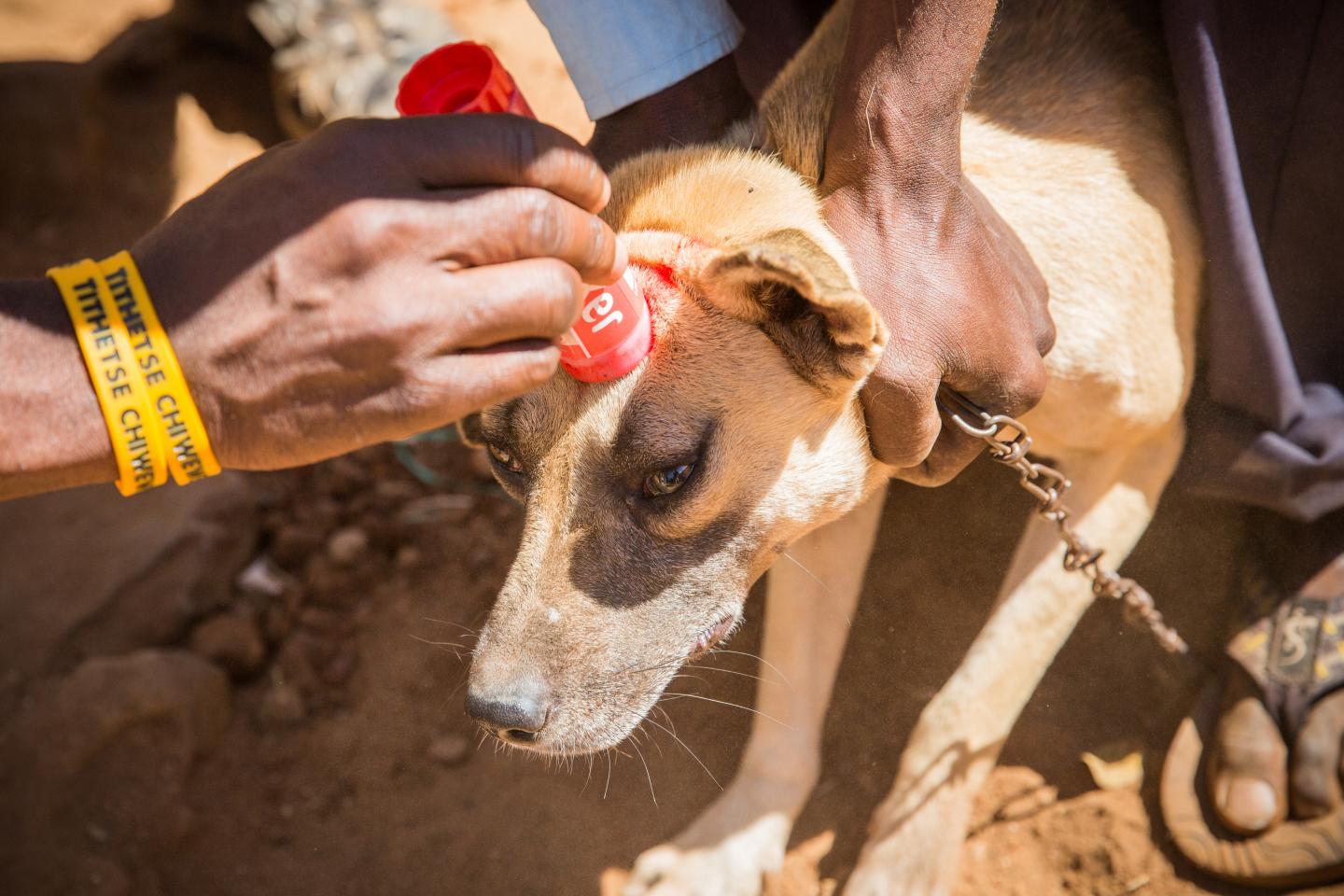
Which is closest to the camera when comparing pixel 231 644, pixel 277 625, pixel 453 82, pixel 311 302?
pixel 311 302

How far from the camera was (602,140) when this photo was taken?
2.75m

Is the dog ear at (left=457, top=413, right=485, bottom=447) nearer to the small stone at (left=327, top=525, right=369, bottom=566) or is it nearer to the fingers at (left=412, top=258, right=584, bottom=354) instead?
the fingers at (left=412, top=258, right=584, bottom=354)

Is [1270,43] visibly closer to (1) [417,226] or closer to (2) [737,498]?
(2) [737,498]

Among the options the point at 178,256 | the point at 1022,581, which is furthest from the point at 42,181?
the point at 1022,581

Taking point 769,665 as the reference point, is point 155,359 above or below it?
above

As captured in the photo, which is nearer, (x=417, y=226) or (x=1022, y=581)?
(x=417, y=226)

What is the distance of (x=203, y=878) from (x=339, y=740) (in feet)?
1.95

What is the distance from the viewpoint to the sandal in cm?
259

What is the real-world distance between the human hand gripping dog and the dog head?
0.48 meters

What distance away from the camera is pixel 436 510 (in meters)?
4.00

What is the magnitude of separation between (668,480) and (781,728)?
129 centimetres

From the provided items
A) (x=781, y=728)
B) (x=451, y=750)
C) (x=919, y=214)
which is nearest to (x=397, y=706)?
(x=451, y=750)

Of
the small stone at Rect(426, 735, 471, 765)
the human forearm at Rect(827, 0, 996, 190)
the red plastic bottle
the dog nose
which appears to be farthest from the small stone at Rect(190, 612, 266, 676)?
the human forearm at Rect(827, 0, 996, 190)

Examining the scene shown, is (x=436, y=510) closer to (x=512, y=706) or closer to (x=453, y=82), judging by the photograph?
(x=512, y=706)
